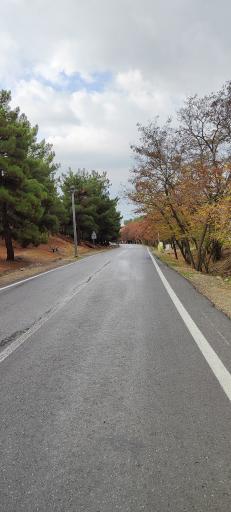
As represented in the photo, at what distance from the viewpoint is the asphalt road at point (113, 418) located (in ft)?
8.67

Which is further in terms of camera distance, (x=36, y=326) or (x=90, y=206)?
(x=90, y=206)

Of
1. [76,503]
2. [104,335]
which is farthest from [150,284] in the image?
[76,503]

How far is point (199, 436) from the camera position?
331cm

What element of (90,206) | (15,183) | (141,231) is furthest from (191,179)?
(90,206)

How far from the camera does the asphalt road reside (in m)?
2.64

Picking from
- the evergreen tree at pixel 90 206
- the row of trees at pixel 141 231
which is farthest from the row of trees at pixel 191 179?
the evergreen tree at pixel 90 206

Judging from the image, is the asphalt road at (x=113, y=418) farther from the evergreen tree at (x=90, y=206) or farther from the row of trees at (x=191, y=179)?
the evergreen tree at (x=90, y=206)

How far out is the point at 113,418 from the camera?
3.67m

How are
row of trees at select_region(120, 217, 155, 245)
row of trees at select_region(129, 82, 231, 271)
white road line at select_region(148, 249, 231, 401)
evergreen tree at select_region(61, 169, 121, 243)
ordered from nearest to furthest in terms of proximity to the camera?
white road line at select_region(148, 249, 231, 401) < row of trees at select_region(129, 82, 231, 271) < row of trees at select_region(120, 217, 155, 245) < evergreen tree at select_region(61, 169, 121, 243)

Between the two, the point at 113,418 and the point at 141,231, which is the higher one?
the point at 141,231

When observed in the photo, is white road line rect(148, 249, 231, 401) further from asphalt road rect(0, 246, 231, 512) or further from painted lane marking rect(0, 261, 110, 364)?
painted lane marking rect(0, 261, 110, 364)

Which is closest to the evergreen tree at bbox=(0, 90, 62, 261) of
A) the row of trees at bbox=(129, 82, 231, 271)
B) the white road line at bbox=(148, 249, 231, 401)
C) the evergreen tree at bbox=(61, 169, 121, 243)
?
the row of trees at bbox=(129, 82, 231, 271)

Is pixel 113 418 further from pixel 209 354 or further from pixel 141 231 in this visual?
pixel 141 231

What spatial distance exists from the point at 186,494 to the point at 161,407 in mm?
1261
